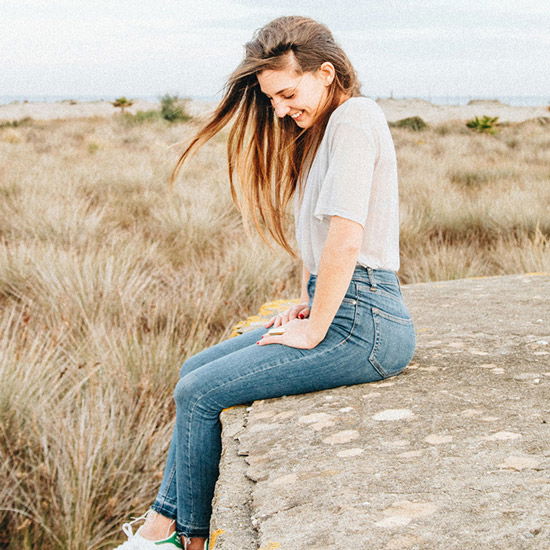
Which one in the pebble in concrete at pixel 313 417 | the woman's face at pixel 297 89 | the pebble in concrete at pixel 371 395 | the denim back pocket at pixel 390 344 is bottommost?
the pebble in concrete at pixel 313 417

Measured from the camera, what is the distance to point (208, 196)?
279 inches

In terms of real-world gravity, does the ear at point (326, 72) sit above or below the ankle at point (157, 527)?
above

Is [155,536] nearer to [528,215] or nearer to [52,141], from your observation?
[528,215]

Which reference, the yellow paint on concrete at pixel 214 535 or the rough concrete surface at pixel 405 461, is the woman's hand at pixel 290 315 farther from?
the yellow paint on concrete at pixel 214 535

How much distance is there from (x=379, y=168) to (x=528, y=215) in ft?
16.5

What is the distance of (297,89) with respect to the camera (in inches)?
77.9

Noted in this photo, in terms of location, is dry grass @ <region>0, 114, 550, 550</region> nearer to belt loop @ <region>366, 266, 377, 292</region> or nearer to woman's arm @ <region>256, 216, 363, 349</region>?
woman's arm @ <region>256, 216, 363, 349</region>

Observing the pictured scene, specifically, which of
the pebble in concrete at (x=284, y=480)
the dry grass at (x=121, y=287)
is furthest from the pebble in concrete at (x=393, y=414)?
the dry grass at (x=121, y=287)

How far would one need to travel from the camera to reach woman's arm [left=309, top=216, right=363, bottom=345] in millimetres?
1819

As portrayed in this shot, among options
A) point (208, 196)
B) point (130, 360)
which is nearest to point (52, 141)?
point (208, 196)

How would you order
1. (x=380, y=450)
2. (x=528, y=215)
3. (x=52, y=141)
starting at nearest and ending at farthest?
(x=380, y=450), (x=528, y=215), (x=52, y=141)

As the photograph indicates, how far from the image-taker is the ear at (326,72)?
197 centimetres

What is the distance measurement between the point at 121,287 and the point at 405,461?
2.88 metres

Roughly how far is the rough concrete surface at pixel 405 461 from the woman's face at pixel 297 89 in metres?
0.86
